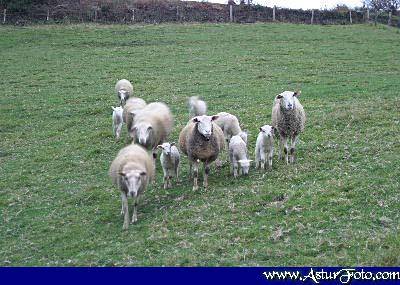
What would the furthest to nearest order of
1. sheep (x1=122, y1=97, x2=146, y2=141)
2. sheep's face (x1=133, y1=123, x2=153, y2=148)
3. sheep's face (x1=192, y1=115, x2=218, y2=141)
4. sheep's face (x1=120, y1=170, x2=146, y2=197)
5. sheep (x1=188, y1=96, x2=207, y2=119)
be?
sheep (x1=188, y1=96, x2=207, y2=119), sheep (x1=122, y1=97, x2=146, y2=141), sheep's face (x1=133, y1=123, x2=153, y2=148), sheep's face (x1=192, y1=115, x2=218, y2=141), sheep's face (x1=120, y1=170, x2=146, y2=197)

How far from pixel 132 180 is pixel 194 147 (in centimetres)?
271

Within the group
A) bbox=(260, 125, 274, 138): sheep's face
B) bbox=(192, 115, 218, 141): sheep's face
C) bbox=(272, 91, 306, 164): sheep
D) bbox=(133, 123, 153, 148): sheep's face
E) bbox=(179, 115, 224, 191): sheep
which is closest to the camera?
bbox=(192, 115, 218, 141): sheep's face


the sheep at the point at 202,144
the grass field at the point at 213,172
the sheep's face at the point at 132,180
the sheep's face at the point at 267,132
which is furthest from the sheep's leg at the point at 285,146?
the sheep's face at the point at 132,180

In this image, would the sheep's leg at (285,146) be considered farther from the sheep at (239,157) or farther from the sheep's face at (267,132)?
the sheep at (239,157)

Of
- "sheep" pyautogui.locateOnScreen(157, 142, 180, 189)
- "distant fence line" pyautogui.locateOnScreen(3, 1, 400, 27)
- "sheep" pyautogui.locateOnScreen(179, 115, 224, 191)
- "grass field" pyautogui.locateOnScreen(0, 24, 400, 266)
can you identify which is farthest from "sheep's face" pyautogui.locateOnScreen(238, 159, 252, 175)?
"distant fence line" pyautogui.locateOnScreen(3, 1, 400, 27)

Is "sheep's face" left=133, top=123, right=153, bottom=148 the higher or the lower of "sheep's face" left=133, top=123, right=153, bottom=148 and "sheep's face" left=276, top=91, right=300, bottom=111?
the lower

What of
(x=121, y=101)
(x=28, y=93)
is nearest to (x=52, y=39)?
(x=28, y=93)

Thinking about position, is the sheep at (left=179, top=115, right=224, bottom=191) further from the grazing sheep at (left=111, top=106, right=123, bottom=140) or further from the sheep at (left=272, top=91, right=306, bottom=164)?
the grazing sheep at (left=111, top=106, right=123, bottom=140)

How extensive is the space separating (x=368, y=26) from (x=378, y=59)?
17.5 metres

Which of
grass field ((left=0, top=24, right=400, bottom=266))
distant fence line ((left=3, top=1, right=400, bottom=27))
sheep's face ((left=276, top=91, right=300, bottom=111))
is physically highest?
distant fence line ((left=3, top=1, right=400, bottom=27))

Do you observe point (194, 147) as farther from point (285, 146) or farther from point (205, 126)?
point (285, 146)

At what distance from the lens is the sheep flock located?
11.8 meters

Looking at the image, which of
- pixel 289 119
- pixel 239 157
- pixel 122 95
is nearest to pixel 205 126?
pixel 239 157

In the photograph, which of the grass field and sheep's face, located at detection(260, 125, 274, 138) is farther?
sheep's face, located at detection(260, 125, 274, 138)
